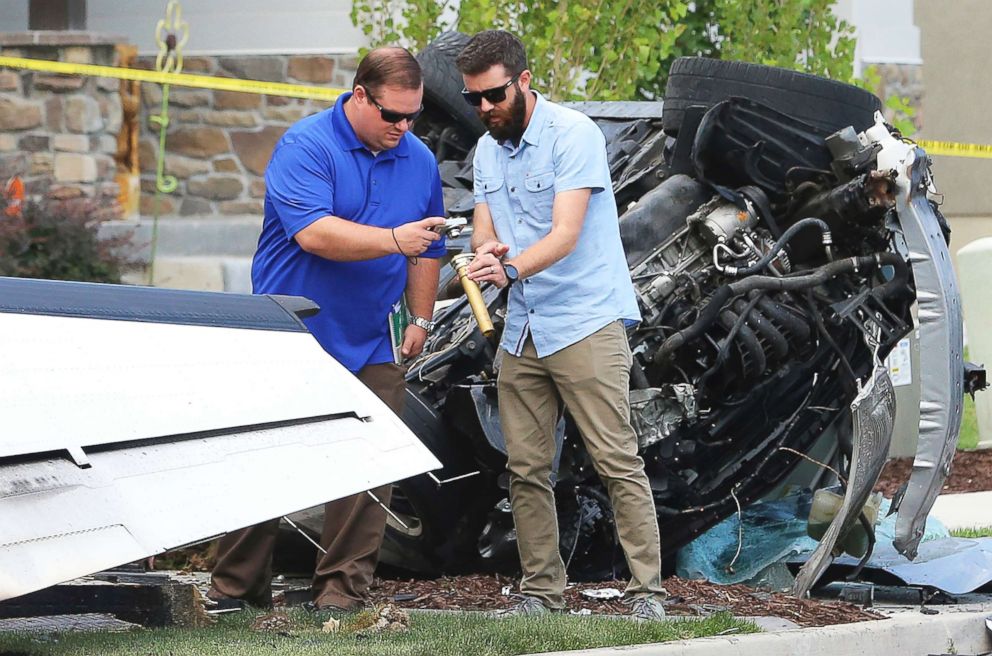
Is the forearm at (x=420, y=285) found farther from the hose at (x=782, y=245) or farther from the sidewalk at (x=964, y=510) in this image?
the sidewalk at (x=964, y=510)

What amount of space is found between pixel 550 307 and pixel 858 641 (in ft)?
4.83

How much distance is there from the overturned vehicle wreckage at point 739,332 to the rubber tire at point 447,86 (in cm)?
159

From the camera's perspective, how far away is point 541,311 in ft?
18.8

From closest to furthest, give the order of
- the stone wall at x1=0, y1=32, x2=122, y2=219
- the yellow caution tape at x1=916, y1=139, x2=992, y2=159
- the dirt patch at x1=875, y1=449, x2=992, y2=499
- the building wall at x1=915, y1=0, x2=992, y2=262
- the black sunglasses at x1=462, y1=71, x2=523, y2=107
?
1. the black sunglasses at x1=462, y1=71, x2=523, y2=107
2. the dirt patch at x1=875, y1=449, x2=992, y2=499
3. the stone wall at x1=0, y1=32, x2=122, y2=219
4. the yellow caution tape at x1=916, y1=139, x2=992, y2=159
5. the building wall at x1=915, y1=0, x2=992, y2=262

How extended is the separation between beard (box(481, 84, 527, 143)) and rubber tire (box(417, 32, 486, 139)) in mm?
2453

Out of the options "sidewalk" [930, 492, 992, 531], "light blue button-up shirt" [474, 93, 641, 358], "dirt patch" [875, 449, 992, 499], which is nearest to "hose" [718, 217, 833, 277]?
"light blue button-up shirt" [474, 93, 641, 358]

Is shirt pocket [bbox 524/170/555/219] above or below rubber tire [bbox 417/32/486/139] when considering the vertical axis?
below

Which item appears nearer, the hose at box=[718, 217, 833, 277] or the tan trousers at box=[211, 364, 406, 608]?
the tan trousers at box=[211, 364, 406, 608]

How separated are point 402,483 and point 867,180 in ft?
6.87

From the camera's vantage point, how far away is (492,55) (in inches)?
222

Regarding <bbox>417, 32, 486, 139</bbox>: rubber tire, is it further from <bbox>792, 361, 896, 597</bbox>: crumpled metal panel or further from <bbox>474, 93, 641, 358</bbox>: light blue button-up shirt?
<bbox>792, 361, 896, 597</bbox>: crumpled metal panel

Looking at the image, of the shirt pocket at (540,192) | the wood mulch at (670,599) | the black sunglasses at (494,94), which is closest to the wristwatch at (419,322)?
the shirt pocket at (540,192)

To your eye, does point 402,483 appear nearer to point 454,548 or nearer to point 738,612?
point 454,548

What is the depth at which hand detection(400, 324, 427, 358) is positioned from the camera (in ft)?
19.9
